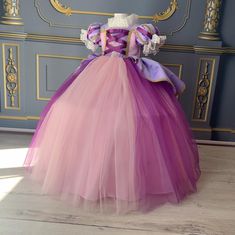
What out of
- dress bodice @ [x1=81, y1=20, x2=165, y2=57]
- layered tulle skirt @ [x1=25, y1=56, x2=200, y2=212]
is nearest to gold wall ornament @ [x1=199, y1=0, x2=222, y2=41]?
dress bodice @ [x1=81, y1=20, x2=165, y2=57]

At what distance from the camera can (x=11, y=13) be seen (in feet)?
7.54

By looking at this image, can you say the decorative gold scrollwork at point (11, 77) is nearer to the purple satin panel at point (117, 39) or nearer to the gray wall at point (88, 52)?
the gray wall at point (88, 52)

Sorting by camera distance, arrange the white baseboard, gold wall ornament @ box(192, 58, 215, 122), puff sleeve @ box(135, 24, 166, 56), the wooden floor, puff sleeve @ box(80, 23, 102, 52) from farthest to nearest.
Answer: the white baseboard
gold wall ornament @ box(192, 58, 215, 122)
puff sleeve @ box(80, 23, 102, 52)
puff sleeve @ box(135, 24, 166, 56)
the wooden floor

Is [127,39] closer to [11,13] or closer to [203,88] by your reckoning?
[203,88]

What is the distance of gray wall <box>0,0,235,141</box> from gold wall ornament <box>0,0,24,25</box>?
43 millimetres

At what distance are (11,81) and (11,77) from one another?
31 mm

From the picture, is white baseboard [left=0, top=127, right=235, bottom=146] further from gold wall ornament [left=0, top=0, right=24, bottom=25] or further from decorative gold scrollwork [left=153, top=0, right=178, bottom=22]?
decorative gold scrollwork [left=153, top=0, right=178, bottom=22]

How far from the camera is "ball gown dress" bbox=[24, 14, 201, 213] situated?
1.50 meters

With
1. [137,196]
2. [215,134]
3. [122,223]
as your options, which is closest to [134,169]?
[137,196]

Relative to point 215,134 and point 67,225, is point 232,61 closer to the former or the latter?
point 215,134

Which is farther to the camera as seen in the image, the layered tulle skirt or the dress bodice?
the dress bodice

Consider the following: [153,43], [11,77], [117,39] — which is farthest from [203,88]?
[11,77]

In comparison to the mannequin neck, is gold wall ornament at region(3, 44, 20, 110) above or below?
below

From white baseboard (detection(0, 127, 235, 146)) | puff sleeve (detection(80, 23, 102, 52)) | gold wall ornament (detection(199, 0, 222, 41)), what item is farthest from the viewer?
white baseboard (detection(0, 127, 235, 146))
